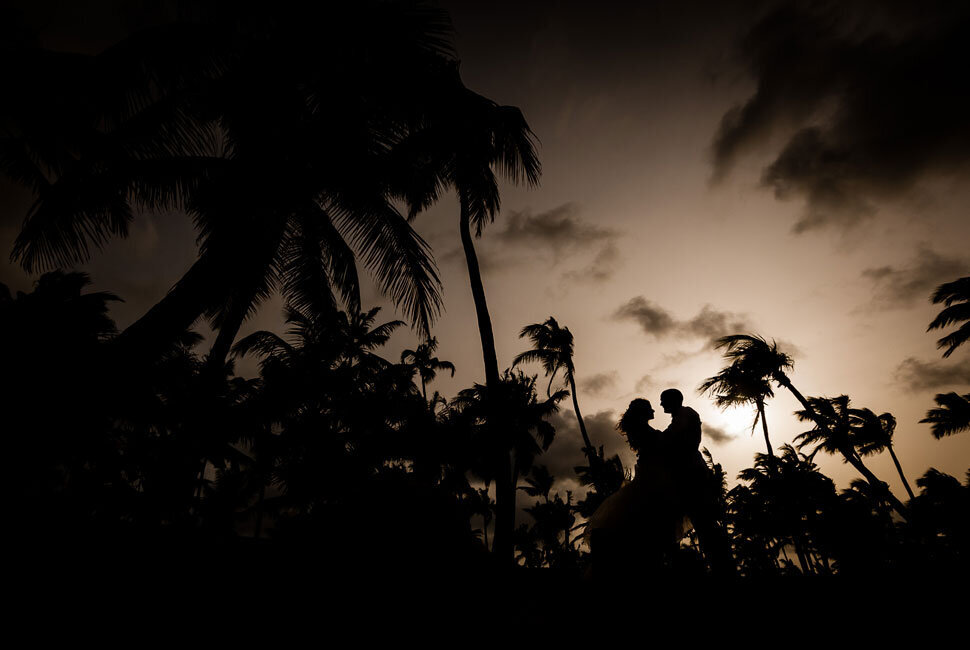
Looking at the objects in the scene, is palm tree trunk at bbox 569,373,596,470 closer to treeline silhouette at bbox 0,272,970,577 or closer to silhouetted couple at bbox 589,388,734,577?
treeline silhouette at bbox 0,272,970,577

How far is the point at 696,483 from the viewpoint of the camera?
306cm

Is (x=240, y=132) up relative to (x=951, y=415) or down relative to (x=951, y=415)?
down

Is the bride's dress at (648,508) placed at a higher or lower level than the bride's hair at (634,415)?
lower

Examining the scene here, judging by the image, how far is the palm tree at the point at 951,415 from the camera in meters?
14.7

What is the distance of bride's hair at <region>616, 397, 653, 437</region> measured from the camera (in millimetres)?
3357

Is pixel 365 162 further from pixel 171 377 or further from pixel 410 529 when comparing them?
pixel 171 377

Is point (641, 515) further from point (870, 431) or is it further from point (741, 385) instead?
point (870, 431)

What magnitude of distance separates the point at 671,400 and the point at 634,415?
0.46 m

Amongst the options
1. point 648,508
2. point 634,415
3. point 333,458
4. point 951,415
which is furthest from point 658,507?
point 951,415

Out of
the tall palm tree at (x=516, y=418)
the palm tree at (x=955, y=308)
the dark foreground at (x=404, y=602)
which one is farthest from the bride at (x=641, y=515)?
the palm tree at (x=955, y=308)

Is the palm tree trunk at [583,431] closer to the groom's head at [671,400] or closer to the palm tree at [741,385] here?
the palm tree at [741,385]

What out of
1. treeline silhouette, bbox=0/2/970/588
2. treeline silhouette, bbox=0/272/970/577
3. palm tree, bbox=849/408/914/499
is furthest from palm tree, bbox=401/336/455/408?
palm tree, bbox=849/408/914/499

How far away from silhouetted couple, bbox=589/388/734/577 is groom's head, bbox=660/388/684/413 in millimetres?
55

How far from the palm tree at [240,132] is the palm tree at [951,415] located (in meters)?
21.8
